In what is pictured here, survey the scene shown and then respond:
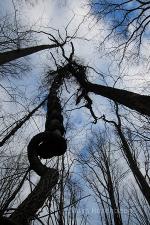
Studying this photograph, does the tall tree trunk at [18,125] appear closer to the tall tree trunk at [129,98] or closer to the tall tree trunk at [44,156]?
the tall tree trunk at [44,156]

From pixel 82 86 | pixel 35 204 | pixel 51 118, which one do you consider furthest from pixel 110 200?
pixel 35 204

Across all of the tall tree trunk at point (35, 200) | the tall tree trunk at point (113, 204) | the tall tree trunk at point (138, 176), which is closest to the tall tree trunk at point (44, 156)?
the tall tree trunk at point (35, 200)

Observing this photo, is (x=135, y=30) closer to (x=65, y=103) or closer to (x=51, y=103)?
(x=65, y=103)

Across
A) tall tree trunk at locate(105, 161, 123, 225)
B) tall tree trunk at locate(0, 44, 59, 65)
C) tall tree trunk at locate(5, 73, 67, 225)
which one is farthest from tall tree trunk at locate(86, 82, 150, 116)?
tall tree trunk at locate(105, 161, 123, 225)

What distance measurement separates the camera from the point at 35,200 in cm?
358

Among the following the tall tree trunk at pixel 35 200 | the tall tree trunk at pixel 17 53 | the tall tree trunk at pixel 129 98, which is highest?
the tall tree trunk at pixel 17 53

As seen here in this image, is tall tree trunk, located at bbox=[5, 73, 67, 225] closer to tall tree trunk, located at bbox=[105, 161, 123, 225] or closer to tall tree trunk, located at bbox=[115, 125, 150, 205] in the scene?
tall tree trunk, located at bbox=[115, 125, 150, 205]

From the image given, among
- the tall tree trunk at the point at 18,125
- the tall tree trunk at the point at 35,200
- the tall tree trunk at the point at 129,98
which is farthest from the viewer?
the tall tree trunk at the point at 18,125

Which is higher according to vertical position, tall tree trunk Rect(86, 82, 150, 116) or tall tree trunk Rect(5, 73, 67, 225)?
tall tree trunk Rect(86, 82, 150, 116)

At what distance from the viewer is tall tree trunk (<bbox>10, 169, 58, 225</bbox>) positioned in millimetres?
3190

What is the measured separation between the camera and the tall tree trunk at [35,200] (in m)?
3.19

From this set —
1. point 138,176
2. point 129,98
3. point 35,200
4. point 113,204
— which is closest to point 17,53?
point 129,98

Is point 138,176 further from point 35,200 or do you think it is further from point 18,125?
point 35,200

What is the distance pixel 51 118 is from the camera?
5.70 m
